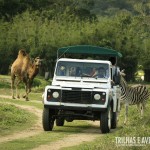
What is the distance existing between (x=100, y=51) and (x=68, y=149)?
21.6ft

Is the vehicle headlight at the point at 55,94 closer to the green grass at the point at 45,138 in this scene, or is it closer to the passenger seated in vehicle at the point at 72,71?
the green grass at the point at 45,138

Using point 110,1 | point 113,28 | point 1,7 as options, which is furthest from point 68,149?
point 110,1

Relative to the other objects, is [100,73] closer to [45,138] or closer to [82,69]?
[82,69]

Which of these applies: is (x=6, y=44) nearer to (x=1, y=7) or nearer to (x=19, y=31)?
(x=19, y=31)

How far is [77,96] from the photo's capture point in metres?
16.9

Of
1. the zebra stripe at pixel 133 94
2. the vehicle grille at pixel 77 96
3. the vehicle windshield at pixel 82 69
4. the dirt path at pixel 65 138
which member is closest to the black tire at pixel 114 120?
the dirt path at pixel 65 138

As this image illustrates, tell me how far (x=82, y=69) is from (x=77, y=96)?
5.48 ft

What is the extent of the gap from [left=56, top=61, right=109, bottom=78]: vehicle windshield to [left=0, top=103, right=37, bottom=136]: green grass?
1979 millimetres

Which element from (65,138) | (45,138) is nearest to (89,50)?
(65,138)

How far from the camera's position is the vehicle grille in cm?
1686

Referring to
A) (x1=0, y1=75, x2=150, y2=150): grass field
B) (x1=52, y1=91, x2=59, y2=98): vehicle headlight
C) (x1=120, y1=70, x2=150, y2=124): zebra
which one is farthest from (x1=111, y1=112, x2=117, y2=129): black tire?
(x1=52, y1=91, x2=59, y2=98): vehicle headlight

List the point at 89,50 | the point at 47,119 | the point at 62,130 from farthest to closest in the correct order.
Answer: the point at 89,50, the point at 62,130, the point at 47,119

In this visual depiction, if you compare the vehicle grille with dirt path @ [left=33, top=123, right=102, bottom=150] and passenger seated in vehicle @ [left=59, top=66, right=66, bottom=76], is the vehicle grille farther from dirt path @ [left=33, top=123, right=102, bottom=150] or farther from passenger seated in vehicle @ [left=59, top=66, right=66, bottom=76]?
passenger seated in vehicle @ [left=59, top=66, right=66, bottom=76]

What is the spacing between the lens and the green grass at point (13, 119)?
1757cm
